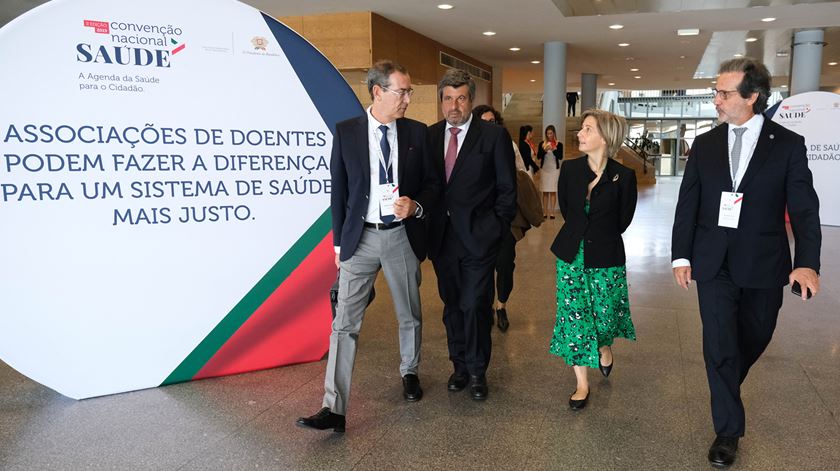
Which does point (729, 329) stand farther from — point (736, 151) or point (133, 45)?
point (133, 45)

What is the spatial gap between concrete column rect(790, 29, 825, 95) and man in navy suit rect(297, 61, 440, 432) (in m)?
11.8

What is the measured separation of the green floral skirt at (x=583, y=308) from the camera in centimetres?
305

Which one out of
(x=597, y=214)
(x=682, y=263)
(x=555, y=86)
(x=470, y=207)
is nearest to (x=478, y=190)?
(x=470, y=207)

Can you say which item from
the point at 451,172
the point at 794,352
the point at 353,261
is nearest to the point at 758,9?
the point at 794,352

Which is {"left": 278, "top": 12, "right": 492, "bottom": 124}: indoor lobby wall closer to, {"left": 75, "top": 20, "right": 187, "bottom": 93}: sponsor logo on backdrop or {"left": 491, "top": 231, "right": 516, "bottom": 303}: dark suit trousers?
{"left": 491, "top": 231, "right": 516, "bottom": 303}: dark suit trousers

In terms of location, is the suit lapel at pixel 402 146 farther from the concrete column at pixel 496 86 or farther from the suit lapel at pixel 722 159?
the concrete column at pixel 496 86

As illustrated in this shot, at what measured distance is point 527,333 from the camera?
4.26 m

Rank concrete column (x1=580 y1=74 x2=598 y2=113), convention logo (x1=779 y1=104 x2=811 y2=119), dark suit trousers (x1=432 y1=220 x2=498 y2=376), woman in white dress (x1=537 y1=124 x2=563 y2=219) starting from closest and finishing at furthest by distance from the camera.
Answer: dark suit trousers (x1=432 y1=220 x2=498 y2=376) → convention logo (x1=779 y1=104 x2=811 y2=119) → woman in white dress (x1=537 y1=124 x2=563 y2=219) → concrete column (x1=580 y1=74 x2=598 y2=113)

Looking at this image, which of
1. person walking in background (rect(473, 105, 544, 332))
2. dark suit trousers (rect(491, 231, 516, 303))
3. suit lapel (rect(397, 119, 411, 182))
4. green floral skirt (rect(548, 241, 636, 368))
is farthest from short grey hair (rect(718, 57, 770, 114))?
dark suit trousers (rect(491, 231, 516, 303))

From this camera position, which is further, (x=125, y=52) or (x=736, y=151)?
(x=125, y=52)

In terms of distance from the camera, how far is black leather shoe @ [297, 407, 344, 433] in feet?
8.65

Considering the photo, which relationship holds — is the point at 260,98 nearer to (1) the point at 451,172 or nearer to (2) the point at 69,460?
(1) the point at 451,172

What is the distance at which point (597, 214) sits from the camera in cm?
302

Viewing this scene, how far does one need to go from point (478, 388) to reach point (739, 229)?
1447mm
